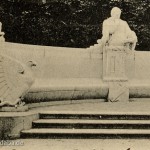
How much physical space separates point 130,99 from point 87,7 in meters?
9.01

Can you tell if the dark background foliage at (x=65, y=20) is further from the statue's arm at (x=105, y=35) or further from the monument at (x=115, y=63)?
the monument at (x=115, y=63)

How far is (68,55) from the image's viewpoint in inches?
436

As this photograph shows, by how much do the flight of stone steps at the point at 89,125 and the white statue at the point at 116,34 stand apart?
11.4ft

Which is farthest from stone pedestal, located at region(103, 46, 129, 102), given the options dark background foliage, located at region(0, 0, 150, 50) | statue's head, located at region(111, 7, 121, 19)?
dark background foliage, located at region(0, 0, 150, 50)

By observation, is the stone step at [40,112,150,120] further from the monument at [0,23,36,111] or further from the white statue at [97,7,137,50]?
the white statue at [97,7,137,50]

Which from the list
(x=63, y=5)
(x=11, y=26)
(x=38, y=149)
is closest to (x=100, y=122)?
(x=38, y=149)

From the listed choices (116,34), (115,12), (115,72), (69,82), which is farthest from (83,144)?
(115,12)

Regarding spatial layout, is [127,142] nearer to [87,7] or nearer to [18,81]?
[18,81]

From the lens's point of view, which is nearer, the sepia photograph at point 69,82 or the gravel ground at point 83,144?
the gravel ground at point 83,144

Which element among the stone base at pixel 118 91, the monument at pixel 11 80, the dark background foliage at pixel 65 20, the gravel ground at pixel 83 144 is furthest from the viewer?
the dark background foliage at pixel 65 20

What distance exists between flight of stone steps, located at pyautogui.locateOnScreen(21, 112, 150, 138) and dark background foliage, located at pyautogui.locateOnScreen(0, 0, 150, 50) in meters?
10.5

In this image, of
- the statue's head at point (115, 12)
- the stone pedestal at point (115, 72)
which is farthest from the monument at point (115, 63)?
the statue's head at point (115, 12)

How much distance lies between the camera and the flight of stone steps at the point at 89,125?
7715mm

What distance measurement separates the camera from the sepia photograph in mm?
7668
